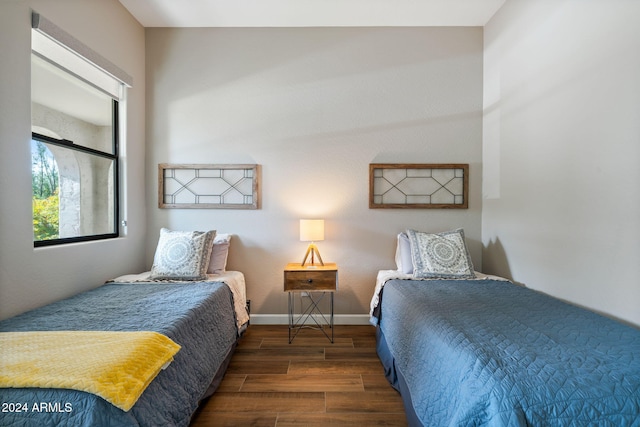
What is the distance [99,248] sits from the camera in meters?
2.34

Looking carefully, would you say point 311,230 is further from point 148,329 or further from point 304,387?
point 148,329

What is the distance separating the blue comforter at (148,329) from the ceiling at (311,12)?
94.1 inches

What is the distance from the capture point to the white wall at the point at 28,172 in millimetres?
1640

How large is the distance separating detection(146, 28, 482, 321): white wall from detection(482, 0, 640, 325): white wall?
42cm

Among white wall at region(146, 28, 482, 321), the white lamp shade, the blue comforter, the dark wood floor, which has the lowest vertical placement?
the dark wood floor

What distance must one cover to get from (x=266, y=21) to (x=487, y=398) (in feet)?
10.7

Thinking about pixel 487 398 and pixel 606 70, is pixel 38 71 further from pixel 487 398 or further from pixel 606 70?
Result: pixel 606 70

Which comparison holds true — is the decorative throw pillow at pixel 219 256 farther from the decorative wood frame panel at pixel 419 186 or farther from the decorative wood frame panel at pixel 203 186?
the decorative wood frame panel at pixel 419 186

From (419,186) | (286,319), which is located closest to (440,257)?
(419,186)

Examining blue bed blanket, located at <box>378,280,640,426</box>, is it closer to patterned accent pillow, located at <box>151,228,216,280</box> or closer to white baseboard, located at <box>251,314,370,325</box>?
white baseboard, located at <box>251,314,370,325</box>

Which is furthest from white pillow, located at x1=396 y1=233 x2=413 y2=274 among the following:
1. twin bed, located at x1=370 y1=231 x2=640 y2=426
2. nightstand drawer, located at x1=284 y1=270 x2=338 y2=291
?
nightstand drawer, located at x1=284 y1=270 x2=338 y2=291

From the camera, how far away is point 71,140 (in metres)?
2.18

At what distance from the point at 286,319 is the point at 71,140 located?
2301mm

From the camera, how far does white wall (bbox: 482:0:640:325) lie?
1.59 meters
